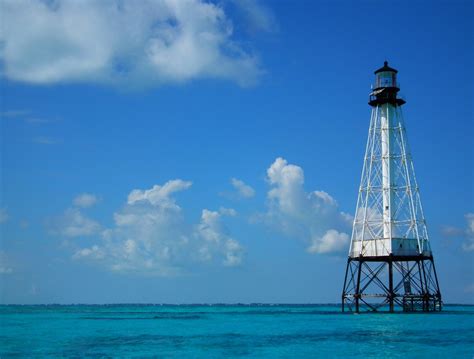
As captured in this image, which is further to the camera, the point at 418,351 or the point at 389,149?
the point at 389,149

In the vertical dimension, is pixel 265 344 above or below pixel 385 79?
below

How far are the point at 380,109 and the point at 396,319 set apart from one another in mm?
27238

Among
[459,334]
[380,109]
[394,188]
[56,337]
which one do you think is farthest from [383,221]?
[56,337]

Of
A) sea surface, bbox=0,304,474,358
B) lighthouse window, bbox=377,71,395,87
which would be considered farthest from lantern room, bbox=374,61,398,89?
sea surface, bbox=0,304,474,358

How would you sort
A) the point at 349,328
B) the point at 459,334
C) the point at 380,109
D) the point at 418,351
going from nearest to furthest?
the point at 418,351 → the point at 459,334 → the point at 349,328 → the point at 380,109

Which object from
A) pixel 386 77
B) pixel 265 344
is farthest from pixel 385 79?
pixel 265 344

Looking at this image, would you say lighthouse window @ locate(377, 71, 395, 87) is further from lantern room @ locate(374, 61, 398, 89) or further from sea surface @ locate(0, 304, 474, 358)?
sea surface @ locate(0, 304, 474, 358)

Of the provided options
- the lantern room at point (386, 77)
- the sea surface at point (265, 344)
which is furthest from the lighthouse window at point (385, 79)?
the sea surface at point (265, 344)

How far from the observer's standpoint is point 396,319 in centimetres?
6450

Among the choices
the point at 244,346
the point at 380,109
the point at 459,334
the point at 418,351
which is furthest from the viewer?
the point at 380,109

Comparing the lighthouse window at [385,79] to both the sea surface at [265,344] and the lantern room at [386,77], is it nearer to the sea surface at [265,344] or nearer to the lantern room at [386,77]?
the lantern room at [386,77]

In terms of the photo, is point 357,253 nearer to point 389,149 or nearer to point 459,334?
point 389,149

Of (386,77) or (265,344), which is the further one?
(386,77)

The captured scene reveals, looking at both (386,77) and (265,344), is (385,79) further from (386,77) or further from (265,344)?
(265,344)
